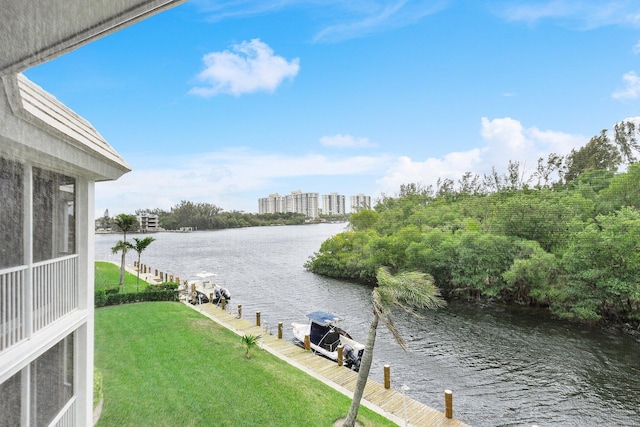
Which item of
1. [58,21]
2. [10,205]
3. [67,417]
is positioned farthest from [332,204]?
[58,21]

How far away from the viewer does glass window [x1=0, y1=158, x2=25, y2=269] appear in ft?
8.75

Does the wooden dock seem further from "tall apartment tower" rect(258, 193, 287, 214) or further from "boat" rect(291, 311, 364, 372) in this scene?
"tall apartment tower" rect(258, 193, 287, 214)

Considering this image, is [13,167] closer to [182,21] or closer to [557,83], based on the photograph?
[182,21]

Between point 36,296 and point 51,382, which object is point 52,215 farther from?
point 51,382

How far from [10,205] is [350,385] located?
27.9 ft

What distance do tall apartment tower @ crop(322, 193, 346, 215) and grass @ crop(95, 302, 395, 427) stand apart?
4178 inches

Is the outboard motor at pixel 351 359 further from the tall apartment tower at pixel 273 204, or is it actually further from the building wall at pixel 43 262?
the tall apartment tower at pixel 273 204

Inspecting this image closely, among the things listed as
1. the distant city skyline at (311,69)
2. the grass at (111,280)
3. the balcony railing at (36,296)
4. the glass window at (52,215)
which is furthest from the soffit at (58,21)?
the grass at (111,280)

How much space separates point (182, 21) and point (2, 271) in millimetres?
3953

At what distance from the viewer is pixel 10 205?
2.70 m

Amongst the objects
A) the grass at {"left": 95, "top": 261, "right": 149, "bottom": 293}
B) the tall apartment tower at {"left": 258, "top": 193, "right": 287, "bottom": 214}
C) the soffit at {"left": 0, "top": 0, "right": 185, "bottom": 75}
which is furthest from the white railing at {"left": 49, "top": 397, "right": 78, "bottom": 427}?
the tall apartment tower at {"left": 258, "top": 193, "right": 287, "bottom": 214}

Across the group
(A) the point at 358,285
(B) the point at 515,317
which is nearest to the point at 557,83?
(B) the point at 515,317

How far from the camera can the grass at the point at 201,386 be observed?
6.50m

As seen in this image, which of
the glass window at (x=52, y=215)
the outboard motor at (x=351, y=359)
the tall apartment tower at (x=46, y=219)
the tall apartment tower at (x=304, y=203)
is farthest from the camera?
the tall apartment tower at (x=304, y=203)
